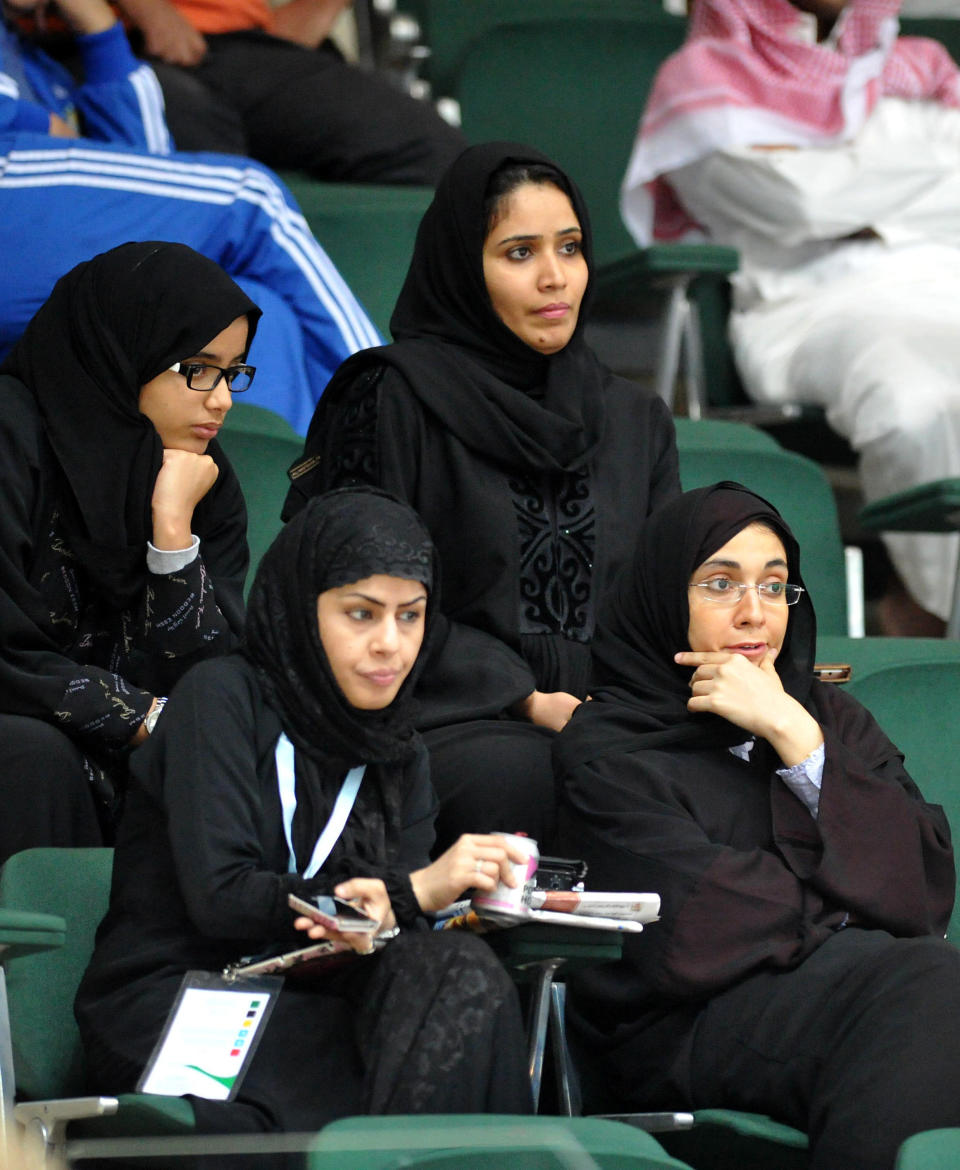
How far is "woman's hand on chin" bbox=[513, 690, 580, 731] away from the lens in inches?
92.0

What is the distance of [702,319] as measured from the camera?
3.92 meters

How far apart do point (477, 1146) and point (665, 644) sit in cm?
82

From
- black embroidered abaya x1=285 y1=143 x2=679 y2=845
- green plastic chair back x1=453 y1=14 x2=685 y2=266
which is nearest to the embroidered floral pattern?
black embroidered abaya x1=285 y1=143 x2=679 y2=845

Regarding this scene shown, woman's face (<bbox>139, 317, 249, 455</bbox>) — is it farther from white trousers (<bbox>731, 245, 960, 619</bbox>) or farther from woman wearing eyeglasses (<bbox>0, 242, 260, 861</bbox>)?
white trousers (<bbox>731, 245, 960, 619</bbox>)

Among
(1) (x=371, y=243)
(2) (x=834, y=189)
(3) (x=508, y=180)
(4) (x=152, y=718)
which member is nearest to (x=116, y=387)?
(4) (x=152, y=718)

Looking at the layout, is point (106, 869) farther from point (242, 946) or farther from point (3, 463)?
point (3, 463)

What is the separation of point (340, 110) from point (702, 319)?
0.84m

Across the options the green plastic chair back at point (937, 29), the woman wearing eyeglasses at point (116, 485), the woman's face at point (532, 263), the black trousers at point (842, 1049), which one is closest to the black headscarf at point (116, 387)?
the woman wearing eyeglasses at point (116, 485)

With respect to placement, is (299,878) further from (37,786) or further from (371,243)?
(371,243)

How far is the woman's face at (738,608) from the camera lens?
6.89 ft

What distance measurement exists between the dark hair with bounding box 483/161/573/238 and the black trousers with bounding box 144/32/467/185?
4.41 feet

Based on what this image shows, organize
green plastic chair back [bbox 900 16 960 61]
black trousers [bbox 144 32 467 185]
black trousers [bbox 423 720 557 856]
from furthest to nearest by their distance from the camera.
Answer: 1. green plastic chair back [bbox 900 16 960 61]
2. black trousers [bbox 144 32 467 185]
3. black trousers [bbox 423 720 557 856]

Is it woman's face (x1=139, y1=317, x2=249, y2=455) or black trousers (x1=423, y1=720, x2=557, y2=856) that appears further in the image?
woman's face (x1=139, y1=317, x2=249, y2=455)

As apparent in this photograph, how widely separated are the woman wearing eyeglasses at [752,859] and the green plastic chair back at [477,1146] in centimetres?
A: 36
